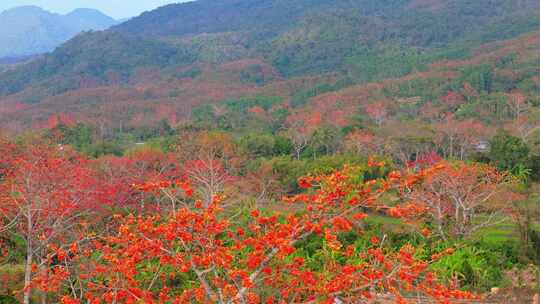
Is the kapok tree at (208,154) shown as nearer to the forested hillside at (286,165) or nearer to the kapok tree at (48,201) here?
the forested hillside at (286,165)

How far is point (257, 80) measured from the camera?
6175cm

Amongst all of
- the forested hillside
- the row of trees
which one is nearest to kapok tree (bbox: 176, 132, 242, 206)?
the forested hillside

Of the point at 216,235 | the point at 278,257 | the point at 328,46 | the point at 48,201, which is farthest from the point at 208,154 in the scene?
the point at 328,46

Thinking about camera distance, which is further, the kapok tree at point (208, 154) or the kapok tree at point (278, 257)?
the kapok tree at point (208, 154)

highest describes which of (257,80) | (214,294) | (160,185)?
(160,185)

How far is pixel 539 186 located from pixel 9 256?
15034 millimetres

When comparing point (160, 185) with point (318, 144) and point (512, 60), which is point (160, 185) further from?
point (512, 60)

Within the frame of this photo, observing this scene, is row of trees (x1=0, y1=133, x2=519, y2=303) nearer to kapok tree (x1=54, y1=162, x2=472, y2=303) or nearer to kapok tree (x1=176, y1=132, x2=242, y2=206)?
kapok tree (x1=54, y1=162, x2=472, y2=303)

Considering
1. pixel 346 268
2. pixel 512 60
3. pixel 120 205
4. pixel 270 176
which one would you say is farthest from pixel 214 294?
pixel 512 60

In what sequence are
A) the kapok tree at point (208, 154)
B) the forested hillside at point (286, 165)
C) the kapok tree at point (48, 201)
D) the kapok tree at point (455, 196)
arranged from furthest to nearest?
the kapok tree at point (208, 154) → the kapok tree at point (455, 196) → the kapok tree at point (48, 201) → the forested hillside at point (286, 165)

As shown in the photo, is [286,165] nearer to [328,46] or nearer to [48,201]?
[48,201]

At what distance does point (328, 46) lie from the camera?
219ft

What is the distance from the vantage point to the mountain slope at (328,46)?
59188 millimetres

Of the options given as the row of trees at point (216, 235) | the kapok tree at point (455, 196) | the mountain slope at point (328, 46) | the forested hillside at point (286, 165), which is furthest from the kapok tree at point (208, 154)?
the mountain slope at point (328, 46)
